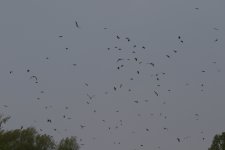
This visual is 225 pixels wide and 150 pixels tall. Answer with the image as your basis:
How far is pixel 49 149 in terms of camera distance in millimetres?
62031

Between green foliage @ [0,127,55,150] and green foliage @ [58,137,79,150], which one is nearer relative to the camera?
green foliage @ [0,127,55,150]

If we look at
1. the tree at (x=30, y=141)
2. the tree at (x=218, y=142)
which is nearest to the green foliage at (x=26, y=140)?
the tree at (x=30, y=141)

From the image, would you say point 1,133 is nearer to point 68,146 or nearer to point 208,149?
point 68,146

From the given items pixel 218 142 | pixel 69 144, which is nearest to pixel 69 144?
pixel 69 144

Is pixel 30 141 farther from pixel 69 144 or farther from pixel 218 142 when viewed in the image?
pixel 218 142

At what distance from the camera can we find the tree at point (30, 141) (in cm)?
5620

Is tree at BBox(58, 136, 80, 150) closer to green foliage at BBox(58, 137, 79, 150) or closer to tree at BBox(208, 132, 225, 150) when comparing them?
green foliage at BBox(58, 137, 79, 150)

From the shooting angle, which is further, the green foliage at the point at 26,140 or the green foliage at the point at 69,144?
the green foliage at the point at 69,144

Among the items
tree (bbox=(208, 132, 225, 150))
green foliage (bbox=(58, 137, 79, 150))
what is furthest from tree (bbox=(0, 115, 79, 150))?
tree (bbox=(208, 132, 225, 150))

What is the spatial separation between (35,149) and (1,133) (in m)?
8.20

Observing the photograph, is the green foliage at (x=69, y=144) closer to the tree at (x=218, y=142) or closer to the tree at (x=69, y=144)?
the tree at (x=69, y=144)

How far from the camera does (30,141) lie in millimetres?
60344

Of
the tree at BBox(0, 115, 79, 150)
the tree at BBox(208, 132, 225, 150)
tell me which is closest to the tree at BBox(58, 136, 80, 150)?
the tree at BBox(0, 115, 79, 150)

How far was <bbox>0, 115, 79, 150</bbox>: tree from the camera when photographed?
2212 inches
